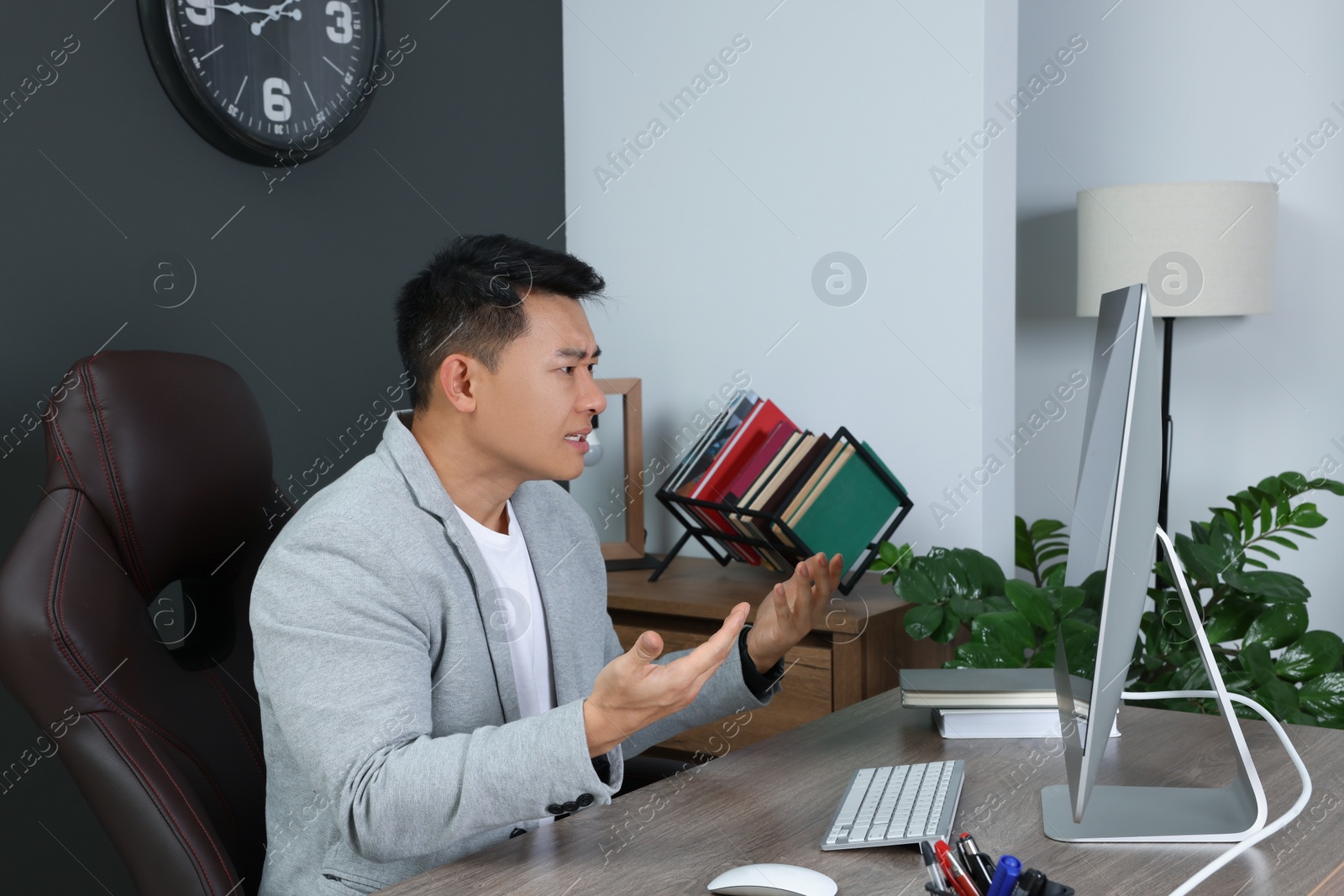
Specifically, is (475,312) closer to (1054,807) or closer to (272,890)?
(272,890)

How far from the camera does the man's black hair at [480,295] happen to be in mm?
1374

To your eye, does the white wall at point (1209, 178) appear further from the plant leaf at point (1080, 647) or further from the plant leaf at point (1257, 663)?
the plant leaf at point (1080, 647)

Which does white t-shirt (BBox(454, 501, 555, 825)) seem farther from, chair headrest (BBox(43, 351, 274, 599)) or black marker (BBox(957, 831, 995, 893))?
black marker (BBox(957, 831, 995, 893))

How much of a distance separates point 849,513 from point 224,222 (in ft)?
4.10

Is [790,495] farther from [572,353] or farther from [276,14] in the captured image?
[276,14]

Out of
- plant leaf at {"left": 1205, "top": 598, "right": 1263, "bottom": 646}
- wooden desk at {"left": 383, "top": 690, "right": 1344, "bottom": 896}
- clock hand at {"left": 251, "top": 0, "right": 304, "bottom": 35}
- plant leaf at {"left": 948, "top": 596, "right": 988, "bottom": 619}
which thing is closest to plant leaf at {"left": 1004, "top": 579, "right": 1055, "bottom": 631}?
plant leaf at {"left": 948, "top": 596, "right": 988, "bottom": 619}

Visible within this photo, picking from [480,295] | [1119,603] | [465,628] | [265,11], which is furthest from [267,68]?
[1119,603]

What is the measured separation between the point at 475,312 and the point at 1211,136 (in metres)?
2.36

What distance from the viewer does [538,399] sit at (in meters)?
1.37

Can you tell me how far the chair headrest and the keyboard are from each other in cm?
76

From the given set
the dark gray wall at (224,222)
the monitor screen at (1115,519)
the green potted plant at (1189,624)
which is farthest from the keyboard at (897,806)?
the dark gray wall at (224,222)

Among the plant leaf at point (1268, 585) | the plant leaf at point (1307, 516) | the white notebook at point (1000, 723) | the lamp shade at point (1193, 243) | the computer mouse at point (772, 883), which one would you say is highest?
the lamp shade at point (1193, 243)

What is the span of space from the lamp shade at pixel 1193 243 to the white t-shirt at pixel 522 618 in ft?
5.52

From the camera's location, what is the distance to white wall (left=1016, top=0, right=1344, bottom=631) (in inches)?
111
